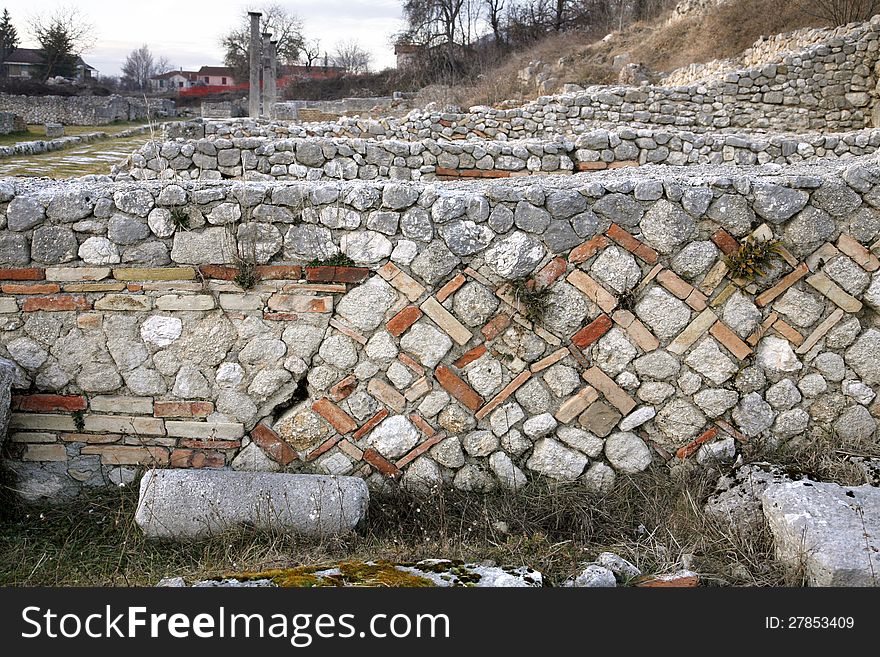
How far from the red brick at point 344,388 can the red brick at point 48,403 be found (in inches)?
65.8

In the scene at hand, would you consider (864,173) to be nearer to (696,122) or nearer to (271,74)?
(696,122)

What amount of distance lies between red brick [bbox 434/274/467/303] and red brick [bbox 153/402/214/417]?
1.69 m

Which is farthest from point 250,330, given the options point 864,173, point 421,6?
point 421,6

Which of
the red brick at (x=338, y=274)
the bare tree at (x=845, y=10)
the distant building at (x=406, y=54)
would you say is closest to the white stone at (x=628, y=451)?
the red brick at (x=338, y=274)

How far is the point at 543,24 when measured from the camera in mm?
26406

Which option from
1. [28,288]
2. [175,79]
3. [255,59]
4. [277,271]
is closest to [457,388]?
[277,271]

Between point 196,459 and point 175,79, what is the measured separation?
8466 centimetres

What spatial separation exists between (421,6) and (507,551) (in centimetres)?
2695

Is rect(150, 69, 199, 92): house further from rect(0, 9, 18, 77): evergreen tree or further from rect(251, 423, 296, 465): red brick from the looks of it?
rect(251, 423, 296, 465): red brick

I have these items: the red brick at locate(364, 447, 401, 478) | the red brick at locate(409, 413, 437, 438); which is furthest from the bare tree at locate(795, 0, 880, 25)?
the red brick at locate(364, 447, 401, 478)

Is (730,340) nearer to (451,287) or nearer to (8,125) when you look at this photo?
(451,287)

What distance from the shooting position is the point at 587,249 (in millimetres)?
4199

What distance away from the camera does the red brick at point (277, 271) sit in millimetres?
4277

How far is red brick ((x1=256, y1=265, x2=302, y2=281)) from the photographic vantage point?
4.28m
